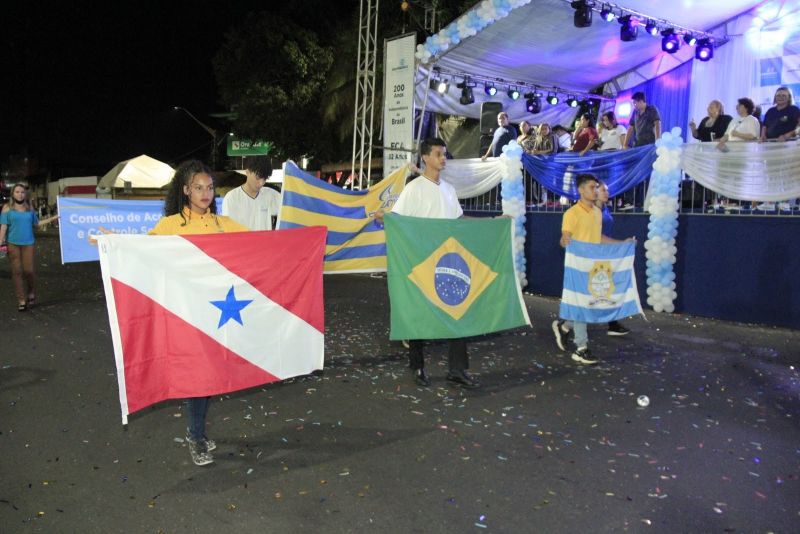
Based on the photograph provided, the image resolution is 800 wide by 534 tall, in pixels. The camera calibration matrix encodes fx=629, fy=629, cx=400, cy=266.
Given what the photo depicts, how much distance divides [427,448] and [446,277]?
6.20 feet

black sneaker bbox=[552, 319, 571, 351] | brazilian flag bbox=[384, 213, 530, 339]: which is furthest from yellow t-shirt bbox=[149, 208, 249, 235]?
black sneaker bbox=[552, 319, 571, 351]

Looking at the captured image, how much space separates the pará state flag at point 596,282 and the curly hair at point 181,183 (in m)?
3.91

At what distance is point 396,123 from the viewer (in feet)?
44.3

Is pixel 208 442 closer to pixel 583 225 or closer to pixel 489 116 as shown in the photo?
pixel 583 225

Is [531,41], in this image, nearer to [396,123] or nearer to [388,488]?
[396,123]

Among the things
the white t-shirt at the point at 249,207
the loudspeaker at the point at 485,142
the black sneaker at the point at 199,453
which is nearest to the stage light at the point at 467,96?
the loudspeaker at the point at 485,142

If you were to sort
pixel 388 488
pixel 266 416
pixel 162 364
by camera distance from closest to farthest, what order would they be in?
pixel 388 488 → pixel 162 364 → pixel 266 416

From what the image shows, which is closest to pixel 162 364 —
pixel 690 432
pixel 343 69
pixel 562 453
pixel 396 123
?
pixel 562 453

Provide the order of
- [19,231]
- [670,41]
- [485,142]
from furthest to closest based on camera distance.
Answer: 1. [485,142]
2. [670,41]
3. [19,231]

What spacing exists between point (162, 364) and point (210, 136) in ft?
166

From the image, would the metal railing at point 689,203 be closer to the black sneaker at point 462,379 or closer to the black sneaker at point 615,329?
the black sneaker at point 615,329

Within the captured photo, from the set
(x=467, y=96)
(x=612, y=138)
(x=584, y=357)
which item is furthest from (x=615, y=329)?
(x=467, y=96)

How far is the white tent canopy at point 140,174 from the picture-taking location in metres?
28.9

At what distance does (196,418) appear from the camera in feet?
13.1
